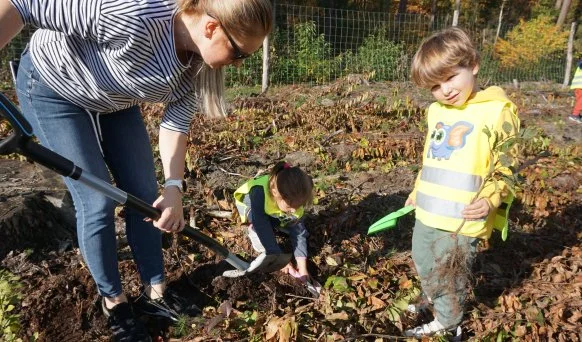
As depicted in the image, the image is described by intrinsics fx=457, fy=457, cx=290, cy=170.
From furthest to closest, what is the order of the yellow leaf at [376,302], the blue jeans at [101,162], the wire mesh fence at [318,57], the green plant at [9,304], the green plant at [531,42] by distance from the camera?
1. the green plant at [531,42]
2. the wire mesh fence at [318,57]
3. the yellow leaf at [376,302]
4. the green plant at [9,304]
5. the blue jeans at [101,162]

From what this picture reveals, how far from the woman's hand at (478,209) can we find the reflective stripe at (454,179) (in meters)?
0.10

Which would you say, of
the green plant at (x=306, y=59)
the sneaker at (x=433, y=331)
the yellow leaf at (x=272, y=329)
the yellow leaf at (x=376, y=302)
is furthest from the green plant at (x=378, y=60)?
the yellow leaf at (x=272, y=329)

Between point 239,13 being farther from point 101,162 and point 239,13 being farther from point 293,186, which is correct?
point 293,186

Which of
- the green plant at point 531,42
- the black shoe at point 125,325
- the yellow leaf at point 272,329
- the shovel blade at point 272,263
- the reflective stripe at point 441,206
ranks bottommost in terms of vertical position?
the green plant at point 531,42

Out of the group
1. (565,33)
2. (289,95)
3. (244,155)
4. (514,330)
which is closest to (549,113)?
(289,95)

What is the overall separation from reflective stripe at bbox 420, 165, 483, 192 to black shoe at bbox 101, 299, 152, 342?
163cm

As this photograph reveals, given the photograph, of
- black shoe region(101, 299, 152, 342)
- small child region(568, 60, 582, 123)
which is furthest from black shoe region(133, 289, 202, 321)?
small child region(568, 60, 582, 123)

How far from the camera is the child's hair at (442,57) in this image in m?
2.15

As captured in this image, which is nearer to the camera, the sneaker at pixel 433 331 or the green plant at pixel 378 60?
the sneaker at pixel 433 331

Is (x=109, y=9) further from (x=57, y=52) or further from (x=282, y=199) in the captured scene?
(x=282, y=199)

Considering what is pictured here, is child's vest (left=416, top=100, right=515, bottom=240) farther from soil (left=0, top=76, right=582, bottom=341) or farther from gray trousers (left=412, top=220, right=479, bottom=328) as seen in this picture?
soil (left=0, top=76, right=582, bottom=341)

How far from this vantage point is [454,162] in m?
2.26

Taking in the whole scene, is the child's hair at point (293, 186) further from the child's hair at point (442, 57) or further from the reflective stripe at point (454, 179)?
the child's hair at point (442, 57)

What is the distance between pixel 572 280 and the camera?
2818 millimetres
